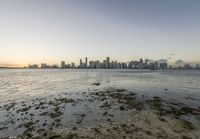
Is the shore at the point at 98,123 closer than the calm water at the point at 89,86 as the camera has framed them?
Yes

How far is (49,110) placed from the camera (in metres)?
20.5

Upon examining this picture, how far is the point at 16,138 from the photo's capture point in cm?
1210

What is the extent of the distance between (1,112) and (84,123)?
10.2 m

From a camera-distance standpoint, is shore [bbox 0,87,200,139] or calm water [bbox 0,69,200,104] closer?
shore [bbox 0,87,200,139]

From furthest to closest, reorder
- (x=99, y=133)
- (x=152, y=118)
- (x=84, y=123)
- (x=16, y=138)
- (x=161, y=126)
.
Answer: (x=152, y=118) < (x=84, y=123) < (x=161, y=126) < (x=99, y=133) < (x=16, y=138)

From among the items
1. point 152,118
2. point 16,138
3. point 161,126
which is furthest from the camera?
point 152,118

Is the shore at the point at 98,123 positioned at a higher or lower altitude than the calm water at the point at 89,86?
higher

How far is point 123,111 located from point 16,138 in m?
11.5

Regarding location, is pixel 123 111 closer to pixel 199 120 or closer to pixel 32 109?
pixel 199 120

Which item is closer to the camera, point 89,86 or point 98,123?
point 98,123

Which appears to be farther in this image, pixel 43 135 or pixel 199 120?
pixel 199 120

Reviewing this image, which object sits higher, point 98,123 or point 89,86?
point 98,123

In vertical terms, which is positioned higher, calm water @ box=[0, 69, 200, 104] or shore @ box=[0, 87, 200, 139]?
shore @ box=[0, 87, 200, 139]

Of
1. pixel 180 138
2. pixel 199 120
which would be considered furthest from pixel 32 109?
pixel 199 120
